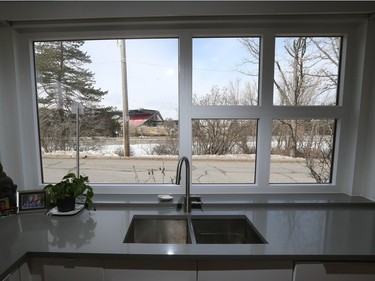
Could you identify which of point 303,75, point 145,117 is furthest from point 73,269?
point 303,75

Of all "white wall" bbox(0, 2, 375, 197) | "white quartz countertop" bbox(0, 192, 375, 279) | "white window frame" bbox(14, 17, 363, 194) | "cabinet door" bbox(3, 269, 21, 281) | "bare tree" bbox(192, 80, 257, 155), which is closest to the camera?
"cabinet door" bbox(3, 269, 21, 281)

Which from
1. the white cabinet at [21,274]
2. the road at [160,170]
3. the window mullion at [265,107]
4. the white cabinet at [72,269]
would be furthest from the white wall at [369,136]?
the white cabinet at [21,274]

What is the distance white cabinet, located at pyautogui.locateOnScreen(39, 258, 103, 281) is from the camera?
105 cm

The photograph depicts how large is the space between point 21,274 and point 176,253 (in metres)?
0.71

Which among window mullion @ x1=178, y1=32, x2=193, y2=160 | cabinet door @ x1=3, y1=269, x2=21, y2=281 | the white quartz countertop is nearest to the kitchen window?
window mullion @ x1=178, y1=32, x2=193, y2=160

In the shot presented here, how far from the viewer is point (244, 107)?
1.75 meters

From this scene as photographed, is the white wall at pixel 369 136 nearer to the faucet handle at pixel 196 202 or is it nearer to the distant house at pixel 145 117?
the faucet handle at pixel 196 202

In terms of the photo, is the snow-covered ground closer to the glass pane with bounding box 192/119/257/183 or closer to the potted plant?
the glass pane with bounding box 192/119/257/183

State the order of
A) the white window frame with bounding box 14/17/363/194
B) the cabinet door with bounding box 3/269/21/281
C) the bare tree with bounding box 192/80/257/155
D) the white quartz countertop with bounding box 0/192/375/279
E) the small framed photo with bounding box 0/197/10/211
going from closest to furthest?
the cabinet door with bounding box 3/269/21/281
the white quartz countertop with bounding box 0/192/375/279
the small framed photo with bounding box 0/197/10/211
the white window frame with bounding box 14/17/363/194
the bare tree with bounding box 192/80/257/155

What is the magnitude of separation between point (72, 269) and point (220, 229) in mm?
915

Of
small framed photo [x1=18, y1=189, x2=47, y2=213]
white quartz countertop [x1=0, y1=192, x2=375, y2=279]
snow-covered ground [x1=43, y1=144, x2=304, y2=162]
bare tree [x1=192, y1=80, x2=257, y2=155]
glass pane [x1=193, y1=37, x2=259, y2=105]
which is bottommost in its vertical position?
white quartz countertop [x1=0, y1=192, x2=375, y2=279]

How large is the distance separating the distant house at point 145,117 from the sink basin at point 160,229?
748 mm

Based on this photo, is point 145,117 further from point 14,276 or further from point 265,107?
point 14,276

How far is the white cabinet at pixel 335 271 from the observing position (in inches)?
40.6
